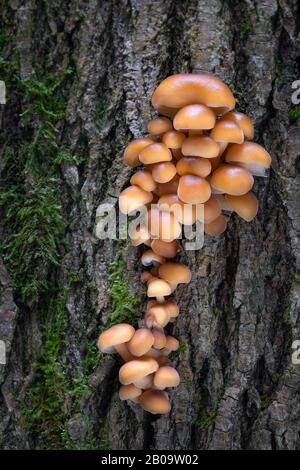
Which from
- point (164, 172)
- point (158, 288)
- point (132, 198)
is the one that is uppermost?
point (164, 172)

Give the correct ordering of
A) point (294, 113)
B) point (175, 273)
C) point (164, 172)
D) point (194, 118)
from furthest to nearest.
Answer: point (294, 113) < point (175, 273) < point (164, 172) < point (194, 118)

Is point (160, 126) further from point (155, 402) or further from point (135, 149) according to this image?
point (155, 402)

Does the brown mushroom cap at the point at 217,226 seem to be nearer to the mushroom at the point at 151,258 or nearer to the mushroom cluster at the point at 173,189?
the mushroom cluster at the point at 173,189

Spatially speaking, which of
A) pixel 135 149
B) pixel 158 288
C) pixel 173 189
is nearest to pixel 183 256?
pixel 158 288

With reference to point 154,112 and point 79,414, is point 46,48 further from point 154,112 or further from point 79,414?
point 79,414

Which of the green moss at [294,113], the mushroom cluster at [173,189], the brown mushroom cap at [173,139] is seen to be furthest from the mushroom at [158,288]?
the green moss at [294,113]

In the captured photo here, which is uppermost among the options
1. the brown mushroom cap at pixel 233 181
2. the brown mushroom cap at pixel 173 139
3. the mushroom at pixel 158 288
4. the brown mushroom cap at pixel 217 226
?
the brown mushroom cap at pixel 173 139
